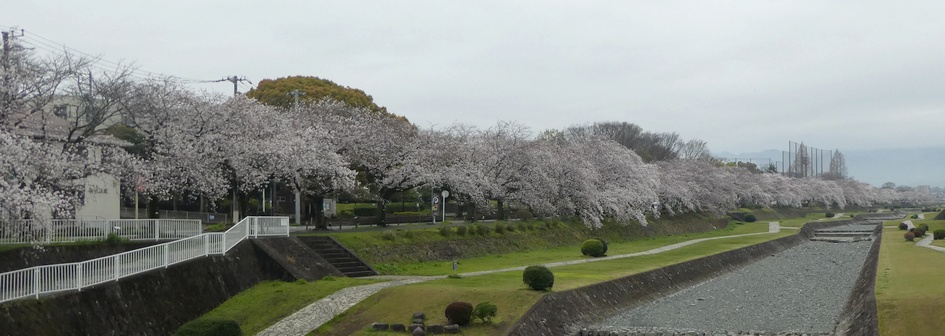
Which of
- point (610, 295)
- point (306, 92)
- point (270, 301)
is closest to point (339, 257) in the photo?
point (270, 301)

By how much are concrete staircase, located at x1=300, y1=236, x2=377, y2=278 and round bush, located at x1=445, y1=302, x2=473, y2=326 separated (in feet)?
33.1

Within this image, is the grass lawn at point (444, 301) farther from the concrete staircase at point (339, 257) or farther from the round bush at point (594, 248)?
the round bush at point (594, 248)

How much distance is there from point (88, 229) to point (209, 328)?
912 centimetres

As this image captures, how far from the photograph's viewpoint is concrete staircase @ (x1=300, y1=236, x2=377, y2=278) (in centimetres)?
3244

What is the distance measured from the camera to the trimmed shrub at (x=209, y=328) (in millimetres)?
19769

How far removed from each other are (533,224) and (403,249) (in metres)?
17.3

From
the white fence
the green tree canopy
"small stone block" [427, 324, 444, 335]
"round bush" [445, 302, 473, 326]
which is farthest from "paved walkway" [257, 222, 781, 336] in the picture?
the green tree canopy

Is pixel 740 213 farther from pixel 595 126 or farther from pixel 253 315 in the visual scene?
pixel 253 315

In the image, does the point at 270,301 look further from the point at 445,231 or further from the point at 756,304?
the point at 756,304

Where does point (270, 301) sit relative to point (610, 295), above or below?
above

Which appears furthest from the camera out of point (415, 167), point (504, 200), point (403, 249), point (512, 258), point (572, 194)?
point (572, 194)

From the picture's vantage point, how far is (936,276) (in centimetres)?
2802

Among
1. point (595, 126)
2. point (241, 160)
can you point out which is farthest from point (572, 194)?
point (595, 126)

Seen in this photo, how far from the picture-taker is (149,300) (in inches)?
901
